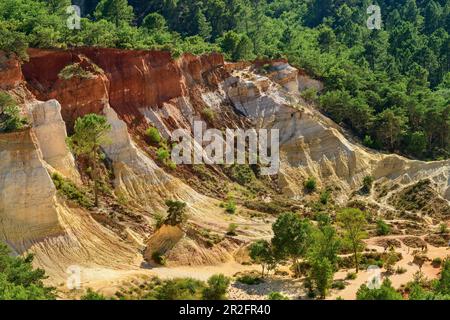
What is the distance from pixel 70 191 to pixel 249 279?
16230mm

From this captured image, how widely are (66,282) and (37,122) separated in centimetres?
1605

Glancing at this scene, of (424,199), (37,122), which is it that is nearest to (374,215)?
(424,199)

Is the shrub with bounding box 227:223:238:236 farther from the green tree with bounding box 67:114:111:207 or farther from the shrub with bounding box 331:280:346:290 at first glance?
the shrub with bounding box 331:280:346:290

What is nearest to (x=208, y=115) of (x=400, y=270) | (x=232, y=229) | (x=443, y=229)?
(x=232, y=229)

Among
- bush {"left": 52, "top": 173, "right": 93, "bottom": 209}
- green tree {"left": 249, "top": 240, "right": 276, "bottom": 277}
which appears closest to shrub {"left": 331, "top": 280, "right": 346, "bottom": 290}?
green tree {"left": 249, "top": 240, "right": 276, "bottom": 277}

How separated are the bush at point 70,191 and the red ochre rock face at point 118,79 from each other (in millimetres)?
7384

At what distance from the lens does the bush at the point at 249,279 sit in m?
52.6

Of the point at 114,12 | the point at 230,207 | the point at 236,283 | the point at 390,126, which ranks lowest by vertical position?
the point at 236,283

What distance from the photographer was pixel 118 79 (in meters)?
69.5

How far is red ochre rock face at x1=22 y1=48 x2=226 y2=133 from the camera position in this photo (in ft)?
209

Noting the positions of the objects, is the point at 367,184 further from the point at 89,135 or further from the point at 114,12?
the point at 114,12

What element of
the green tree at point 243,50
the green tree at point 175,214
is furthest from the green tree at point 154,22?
the green tree at point 175,214

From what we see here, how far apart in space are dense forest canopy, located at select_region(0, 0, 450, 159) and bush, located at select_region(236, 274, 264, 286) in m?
27.7

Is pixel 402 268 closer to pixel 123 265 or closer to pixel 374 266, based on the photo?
pixel 374 266
